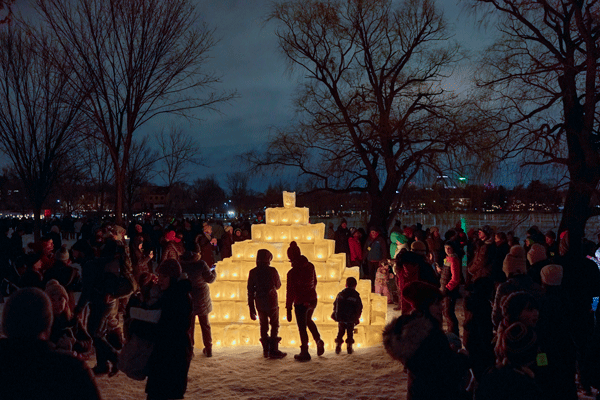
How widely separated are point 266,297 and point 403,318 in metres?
4.01

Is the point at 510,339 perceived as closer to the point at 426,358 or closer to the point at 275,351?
the point at 426,358

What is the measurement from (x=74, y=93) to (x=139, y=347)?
11.4 metres

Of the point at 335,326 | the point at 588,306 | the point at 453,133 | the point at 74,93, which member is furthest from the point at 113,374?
the point at 453,133

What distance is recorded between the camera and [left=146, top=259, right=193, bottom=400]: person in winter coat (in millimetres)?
3961

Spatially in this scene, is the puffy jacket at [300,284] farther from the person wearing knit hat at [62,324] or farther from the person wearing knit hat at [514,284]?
the person wearing knit hat at [62,324]

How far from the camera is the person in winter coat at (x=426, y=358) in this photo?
307 centimetres

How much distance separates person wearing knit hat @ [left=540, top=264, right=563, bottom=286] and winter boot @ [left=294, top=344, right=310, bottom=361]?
3649 mm

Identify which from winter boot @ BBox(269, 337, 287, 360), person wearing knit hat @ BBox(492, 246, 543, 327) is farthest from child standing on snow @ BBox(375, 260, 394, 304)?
person wearing knit hat @ BBox(492, 246, 543, 327)

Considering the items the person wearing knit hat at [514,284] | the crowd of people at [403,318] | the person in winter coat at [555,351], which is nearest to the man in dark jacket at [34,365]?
the crowd of people at [403,318]

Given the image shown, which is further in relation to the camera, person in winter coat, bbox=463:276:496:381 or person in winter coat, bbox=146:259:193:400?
person in winter coat, bbox=463:276:496:381

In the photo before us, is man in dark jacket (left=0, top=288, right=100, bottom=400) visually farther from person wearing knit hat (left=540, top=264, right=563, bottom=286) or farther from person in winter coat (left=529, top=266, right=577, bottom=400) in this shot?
person wearing knit hat (left=540, top=264, right=563, bottom=286)

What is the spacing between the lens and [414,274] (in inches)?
285

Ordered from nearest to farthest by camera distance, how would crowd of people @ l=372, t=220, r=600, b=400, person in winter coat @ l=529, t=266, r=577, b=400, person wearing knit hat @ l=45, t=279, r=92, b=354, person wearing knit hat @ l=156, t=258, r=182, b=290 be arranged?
crowd of people @ l=372, t=220, r=600, b=400 < person in winter coat @ l=529, t=266, r=577, b=400 < person wearing knit hat @ l=156, t=258, r=182, b=290 < person wearing knit hat @ l=45, t=279, r=92, b=354

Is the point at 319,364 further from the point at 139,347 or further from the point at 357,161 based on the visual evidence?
the point at 357,161
